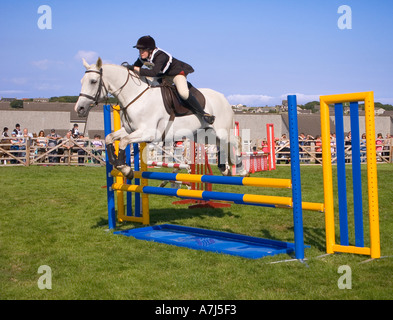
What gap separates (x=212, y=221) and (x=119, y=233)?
1791 mm

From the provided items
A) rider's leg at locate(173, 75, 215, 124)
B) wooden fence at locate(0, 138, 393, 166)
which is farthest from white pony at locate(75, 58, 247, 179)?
wooden fence at locate(0, 138, 393, 166)

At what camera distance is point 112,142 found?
670cm

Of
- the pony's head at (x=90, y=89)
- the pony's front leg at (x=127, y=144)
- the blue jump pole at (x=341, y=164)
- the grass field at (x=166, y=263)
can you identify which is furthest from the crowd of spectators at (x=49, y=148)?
the blue jump pole at (x=341, y=164)

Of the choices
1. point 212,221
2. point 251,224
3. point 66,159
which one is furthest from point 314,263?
point 66,159

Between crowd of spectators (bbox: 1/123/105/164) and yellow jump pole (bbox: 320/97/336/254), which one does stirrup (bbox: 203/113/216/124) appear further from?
crowd of spectators (bbox: 1/123/105/164)

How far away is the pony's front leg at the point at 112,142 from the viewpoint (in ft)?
21.5

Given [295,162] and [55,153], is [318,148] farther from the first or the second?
[295,162]

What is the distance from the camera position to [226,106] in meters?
7.95

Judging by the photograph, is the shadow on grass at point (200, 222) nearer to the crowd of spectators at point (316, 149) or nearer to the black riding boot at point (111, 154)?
the black riding boot at point (111, 154)

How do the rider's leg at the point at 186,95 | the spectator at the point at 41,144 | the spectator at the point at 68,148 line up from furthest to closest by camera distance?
the spectator at the point at 41,144, the spectator at the point at 68,148, the rider's leg at the point at 186,95

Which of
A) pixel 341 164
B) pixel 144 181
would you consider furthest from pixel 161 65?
pixel 341 164

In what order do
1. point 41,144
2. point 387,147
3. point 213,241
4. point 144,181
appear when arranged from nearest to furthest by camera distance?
point 213,241 < point 144,181 < point 41,144 < point 387,147

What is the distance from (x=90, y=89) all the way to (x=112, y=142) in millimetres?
791
